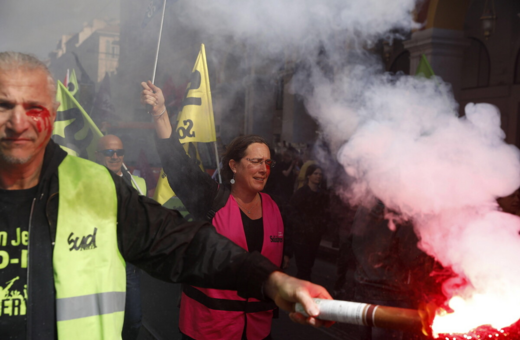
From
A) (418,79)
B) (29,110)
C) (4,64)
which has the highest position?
(418,79)

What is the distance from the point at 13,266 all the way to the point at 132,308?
2.34 meters

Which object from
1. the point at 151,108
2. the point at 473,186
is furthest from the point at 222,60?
the point at 473,186

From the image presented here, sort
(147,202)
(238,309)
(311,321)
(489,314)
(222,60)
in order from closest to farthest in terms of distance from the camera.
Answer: (311,321), (489,314), (147,202), (238,309), (222,60)

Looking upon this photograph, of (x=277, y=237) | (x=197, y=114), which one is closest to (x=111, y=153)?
(x=197, y=114)

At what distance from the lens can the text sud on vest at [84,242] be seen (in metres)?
1.64

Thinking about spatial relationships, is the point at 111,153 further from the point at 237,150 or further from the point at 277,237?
the point at 277,237

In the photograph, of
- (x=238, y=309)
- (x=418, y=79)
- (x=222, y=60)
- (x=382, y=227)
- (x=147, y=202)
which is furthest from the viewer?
(x=222, y=60)

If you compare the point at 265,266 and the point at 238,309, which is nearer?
the point at 265,266

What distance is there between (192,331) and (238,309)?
12.3 inches

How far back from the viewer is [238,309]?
2855 mm

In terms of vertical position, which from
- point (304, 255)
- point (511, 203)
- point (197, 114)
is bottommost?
point (304, 255)

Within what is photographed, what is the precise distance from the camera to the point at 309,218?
257 inches

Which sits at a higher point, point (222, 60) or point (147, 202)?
point (222, 60)

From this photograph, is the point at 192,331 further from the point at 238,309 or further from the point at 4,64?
the point at 4,64
